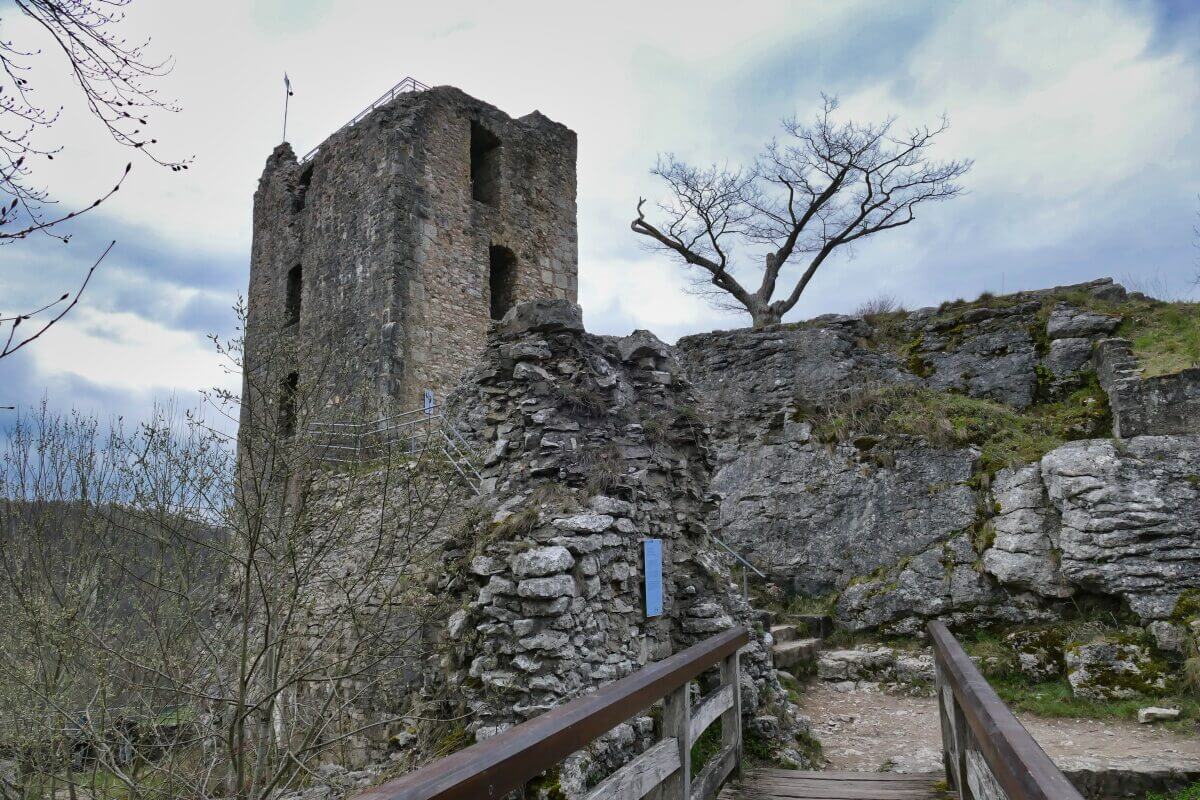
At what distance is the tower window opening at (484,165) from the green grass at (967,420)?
8522 mm

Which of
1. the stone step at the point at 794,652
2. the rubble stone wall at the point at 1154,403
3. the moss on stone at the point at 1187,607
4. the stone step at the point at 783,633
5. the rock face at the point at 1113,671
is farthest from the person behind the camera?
the stone step at the point at 783,633

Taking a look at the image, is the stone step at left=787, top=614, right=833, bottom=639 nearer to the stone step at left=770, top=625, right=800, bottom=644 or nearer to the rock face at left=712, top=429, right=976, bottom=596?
the stone step at left=770, top=625, right=800, bottom=644

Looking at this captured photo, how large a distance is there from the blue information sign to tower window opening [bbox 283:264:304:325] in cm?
1300

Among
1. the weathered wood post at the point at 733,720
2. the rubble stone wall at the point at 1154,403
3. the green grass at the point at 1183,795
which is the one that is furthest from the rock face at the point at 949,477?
the green grass at the point at 1183,795

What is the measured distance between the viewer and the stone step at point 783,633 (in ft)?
28.3

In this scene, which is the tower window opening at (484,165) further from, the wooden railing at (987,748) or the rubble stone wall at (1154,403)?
the wooden railing at (987,748)

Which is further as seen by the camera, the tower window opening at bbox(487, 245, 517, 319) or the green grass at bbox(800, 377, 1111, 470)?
the tower window opening at bbox(487, 245, 517, 319)

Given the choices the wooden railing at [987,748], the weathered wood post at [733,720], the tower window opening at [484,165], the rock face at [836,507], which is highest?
the tower window opening at [484,165]

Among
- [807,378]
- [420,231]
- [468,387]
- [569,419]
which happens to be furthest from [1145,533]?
[420,231]

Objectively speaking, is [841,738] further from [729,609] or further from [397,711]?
[397,711]

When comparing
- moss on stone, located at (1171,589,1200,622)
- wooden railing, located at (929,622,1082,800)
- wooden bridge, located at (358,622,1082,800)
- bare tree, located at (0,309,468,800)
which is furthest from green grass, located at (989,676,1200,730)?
bare tree, located at (0,309,468,800)

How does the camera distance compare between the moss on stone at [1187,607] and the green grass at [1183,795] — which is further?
the moss on stone at [1187,607]

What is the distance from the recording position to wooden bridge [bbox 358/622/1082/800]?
175cm

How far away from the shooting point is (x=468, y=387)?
8484 millimetres
